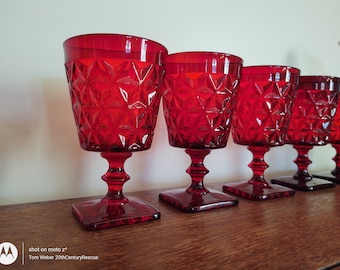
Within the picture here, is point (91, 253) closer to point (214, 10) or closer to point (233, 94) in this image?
point (233, 94)

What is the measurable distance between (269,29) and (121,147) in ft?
2.53

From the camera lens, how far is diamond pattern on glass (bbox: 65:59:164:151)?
1.58 feet

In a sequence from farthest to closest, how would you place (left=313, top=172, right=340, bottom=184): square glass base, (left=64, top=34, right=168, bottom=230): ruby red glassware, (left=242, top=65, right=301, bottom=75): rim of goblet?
1. (left=313, top=172, right=340, bottom=184): square glass base
2. (left=242, top=65, right=301, bottom=75): rim of goblet
3. (left=64, top=34, right=168, bottom=230): ruby red glassware

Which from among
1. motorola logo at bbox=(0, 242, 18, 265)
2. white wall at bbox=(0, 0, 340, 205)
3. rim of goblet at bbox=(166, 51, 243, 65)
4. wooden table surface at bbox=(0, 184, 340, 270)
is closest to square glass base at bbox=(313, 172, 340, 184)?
white wall at bbox=(0, 0, 340, 205)

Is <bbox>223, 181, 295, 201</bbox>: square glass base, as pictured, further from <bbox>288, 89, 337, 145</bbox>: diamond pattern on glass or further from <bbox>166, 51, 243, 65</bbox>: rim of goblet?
<bbox>166, 51, 243, 65</bbox>: rim of goblet

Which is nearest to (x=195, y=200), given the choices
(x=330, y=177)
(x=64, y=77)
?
(x=64, y=77)

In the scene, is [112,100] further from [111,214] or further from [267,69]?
[267,69]

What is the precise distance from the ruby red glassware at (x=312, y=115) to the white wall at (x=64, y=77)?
20 cm

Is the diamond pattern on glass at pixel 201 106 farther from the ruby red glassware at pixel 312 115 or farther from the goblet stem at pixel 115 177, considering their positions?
the ruby red glassware at pixel 312 115

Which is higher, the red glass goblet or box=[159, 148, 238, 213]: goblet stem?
the red glass goblet

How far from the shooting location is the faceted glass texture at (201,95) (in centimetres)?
58

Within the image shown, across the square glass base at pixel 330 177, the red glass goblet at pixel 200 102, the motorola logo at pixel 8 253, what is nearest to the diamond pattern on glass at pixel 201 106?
the red glass goblet at pixel 200 102

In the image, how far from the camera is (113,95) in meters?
0.49

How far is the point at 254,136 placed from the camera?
724mm
